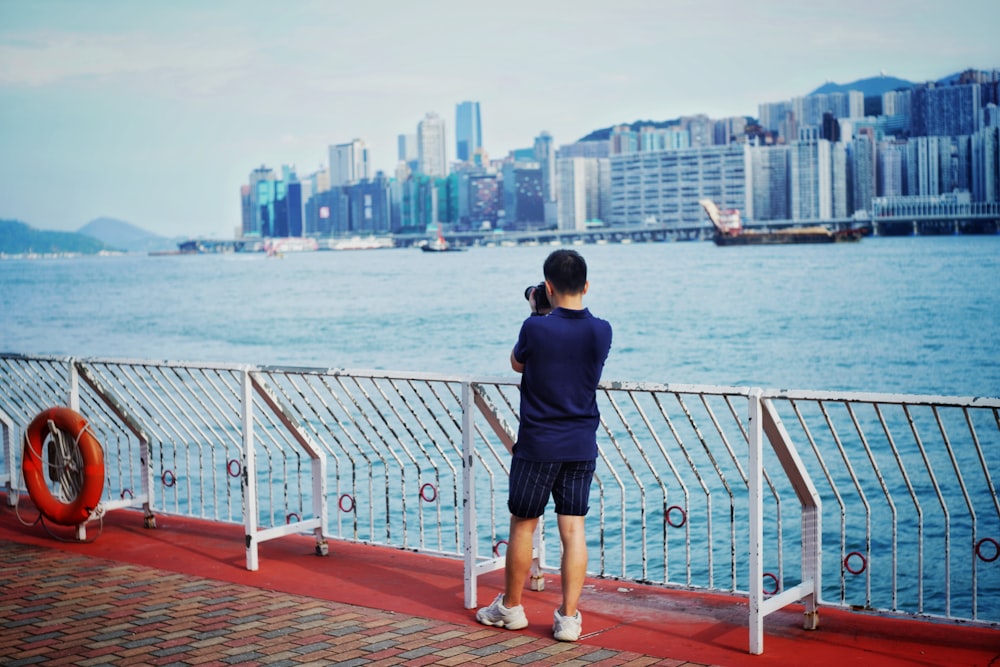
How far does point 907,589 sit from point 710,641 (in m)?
10.4

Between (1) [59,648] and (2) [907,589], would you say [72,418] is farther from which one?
(2) [907,589]

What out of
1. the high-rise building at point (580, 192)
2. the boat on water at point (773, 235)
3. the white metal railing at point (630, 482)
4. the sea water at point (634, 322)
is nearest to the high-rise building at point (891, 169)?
the boat on water at point (773, 235)

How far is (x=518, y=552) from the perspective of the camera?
17.4 feet

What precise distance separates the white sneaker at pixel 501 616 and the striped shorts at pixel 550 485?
1.81 ft

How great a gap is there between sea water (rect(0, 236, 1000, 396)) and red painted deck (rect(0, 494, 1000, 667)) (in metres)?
18.8

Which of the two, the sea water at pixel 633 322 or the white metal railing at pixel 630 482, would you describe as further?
the sea water at pixel 633 322

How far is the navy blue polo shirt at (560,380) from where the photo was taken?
5066 millimetres

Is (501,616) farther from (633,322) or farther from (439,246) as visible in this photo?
(439,246)

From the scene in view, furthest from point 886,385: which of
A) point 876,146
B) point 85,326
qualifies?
point 876,146

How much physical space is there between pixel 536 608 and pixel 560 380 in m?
1.46

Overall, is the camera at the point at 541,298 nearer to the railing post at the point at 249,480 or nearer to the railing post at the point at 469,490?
the railing post at the point at 469,490

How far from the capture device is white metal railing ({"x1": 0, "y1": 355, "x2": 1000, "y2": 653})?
5367mm

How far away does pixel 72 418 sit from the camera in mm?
7566

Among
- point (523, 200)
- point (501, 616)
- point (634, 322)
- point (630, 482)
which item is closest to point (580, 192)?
point (523, 200)
